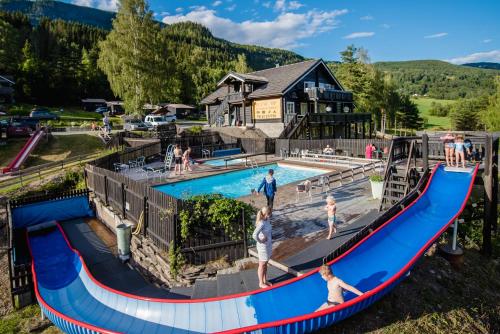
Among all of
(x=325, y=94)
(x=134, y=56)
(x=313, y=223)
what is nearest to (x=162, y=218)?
(x=313, y=223)

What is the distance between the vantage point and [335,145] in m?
25.9

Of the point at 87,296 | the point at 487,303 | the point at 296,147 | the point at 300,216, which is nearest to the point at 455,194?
the point at 487,303

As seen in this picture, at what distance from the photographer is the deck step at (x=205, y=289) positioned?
6.98 m

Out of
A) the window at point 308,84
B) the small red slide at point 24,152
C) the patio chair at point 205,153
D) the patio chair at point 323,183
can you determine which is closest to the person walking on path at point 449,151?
the patio chair at point 323,183

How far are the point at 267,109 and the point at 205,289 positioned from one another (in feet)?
94.5

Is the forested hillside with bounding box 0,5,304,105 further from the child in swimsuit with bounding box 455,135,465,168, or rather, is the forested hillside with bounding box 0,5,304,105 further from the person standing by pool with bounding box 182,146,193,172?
the child in swimsuit with bounding box 455,135,465,168

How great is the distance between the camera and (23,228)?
1427 centimetres

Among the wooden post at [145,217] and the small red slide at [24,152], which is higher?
the small red slide at [24,152]

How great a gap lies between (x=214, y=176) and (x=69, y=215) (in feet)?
25.8

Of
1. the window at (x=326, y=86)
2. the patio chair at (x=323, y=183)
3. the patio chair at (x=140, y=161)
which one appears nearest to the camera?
the patio chair at (x=323, y=183)

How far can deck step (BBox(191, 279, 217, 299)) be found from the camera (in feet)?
22.9

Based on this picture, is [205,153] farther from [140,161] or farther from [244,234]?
[244,234]

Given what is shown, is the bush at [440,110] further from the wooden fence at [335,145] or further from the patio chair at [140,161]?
the patio chair at [140,161]

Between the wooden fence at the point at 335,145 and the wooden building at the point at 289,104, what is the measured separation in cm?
230
